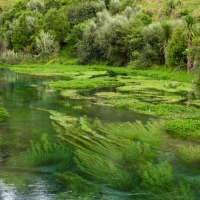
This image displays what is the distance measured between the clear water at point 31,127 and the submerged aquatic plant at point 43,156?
0.43 m

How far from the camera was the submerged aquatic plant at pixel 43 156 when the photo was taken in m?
12.6

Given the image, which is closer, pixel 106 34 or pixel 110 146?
pixel 110 146

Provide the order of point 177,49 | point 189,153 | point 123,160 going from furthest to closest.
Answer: point 177,49 < point 189,153 < point 123,160

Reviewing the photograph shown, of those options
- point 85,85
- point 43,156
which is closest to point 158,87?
point 85,85

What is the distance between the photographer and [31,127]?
17906 mm

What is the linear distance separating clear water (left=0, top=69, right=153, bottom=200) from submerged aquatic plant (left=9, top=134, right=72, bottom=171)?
43cm

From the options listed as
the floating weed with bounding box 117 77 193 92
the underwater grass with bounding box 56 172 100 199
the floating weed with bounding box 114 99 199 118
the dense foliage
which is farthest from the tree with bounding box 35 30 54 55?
the underwater grass with bounding box 56 172 100 199

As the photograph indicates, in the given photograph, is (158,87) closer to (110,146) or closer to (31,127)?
(31,127)

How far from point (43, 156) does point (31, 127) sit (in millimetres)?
4940

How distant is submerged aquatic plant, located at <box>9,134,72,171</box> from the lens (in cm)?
1260

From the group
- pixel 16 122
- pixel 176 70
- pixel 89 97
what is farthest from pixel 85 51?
pixel 16 122

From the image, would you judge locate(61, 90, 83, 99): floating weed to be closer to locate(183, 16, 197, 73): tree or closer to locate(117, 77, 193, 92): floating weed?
locate(117, 77, 193, 92): floating weed

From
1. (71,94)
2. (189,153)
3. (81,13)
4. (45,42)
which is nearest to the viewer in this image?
(189,153)

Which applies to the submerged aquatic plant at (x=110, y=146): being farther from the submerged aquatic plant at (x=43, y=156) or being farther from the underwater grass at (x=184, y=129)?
the underwater grass at (x=184, y=129)
